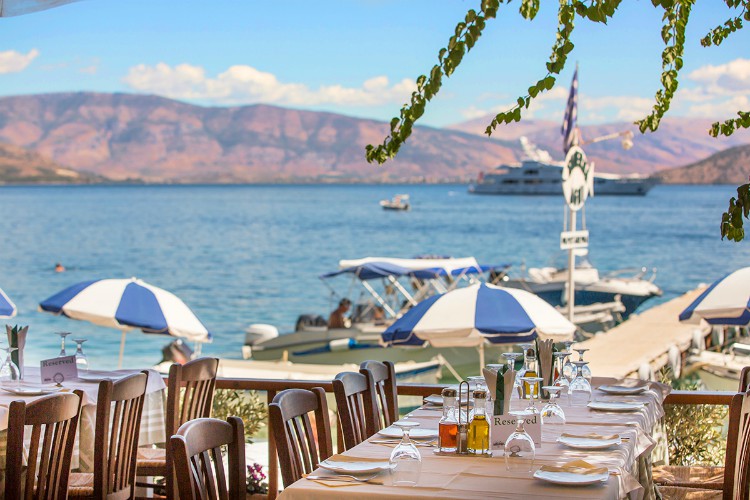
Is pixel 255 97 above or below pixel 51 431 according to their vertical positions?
above

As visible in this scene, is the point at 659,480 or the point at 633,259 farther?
the point at 633,259

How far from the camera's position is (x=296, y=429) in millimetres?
3506

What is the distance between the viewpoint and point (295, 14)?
301 feet

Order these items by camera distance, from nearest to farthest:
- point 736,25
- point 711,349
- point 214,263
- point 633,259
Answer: point 736,25, point 711,349, point 214,263, point 633,259

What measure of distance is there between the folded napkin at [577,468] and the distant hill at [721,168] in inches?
2812

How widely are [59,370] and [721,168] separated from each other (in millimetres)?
92854

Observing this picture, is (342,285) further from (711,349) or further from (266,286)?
(711,349)

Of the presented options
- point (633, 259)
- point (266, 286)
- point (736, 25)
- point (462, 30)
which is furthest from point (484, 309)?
point (633, 259)

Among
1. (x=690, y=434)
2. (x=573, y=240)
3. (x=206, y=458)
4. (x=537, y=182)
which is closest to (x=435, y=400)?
(x=206, y=458)

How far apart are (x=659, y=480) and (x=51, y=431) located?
2.51 meters

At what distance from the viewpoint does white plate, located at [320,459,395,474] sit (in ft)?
9.75

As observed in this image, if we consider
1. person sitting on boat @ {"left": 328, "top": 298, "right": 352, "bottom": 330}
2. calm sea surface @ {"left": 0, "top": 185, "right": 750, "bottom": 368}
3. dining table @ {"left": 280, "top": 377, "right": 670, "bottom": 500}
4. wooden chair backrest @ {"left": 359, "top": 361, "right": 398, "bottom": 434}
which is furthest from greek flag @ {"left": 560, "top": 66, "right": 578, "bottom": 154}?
calm sea surface @ {"left": 0, "top": 185, "right": 750, "bottom": 368}

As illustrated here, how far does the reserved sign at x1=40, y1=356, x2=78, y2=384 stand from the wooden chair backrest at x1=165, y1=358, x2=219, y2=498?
495mm

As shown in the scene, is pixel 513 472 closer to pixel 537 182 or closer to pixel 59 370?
pixel 59 370
